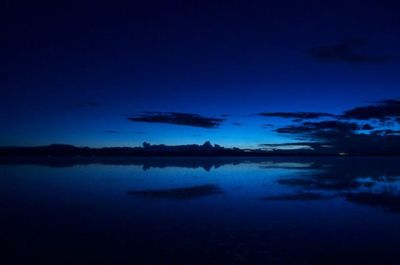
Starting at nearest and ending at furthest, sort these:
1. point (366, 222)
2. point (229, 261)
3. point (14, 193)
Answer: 1. point (229, 261)
2. point (366, 222)
3. point (14, 193)

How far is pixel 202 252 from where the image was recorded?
38.8ft

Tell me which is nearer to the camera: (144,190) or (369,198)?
(369,198)

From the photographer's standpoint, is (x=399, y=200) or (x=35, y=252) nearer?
(x=35, y=252)

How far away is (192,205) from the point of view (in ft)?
70.0

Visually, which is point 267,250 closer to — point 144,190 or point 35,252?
point 35,252

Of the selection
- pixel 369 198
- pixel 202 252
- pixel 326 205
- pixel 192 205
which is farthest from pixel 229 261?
pixel 369 198

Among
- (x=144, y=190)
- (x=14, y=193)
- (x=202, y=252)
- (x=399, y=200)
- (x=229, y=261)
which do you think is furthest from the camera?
(x=144, y=190)

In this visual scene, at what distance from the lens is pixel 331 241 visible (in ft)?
44.0

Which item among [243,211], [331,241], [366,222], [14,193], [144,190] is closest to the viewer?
[331,241]

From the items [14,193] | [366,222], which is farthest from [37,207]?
[366,222]

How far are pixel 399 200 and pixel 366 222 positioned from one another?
27.9 feet

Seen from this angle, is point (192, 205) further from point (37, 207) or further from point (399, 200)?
point (399, 200)

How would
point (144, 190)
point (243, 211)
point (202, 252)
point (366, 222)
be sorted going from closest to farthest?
point (202, 252), point (366, 222), point (243, 211), point (144, 190)

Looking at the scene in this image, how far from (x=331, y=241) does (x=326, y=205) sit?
8678 mm
